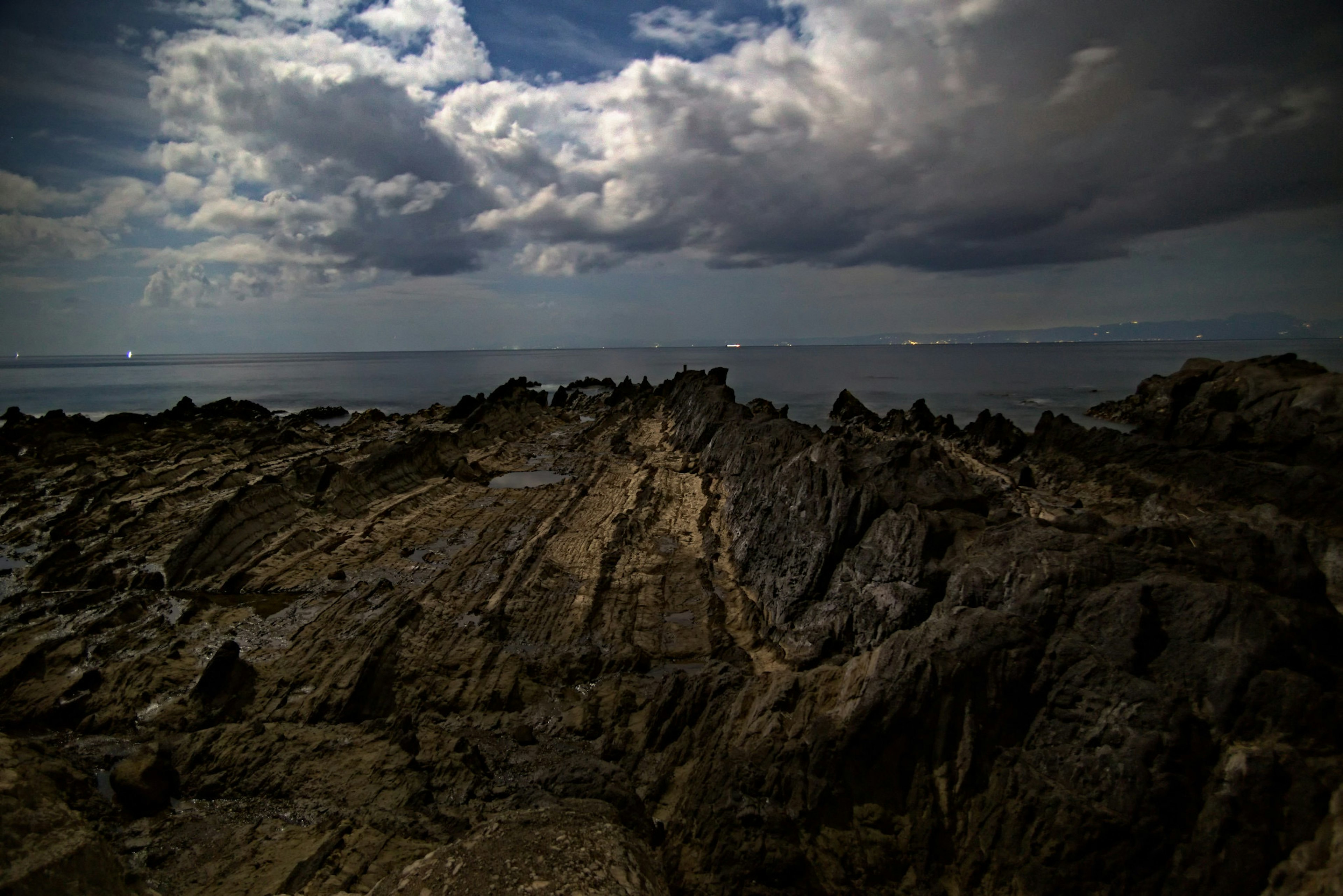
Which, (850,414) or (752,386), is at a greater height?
(752,386)

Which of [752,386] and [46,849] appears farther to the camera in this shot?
[752,386]

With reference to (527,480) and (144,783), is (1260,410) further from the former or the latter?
(144,783)

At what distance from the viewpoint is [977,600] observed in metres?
10.8

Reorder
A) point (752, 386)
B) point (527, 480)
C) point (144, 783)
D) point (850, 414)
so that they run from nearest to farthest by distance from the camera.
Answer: point (144, 783)
point (527, 480)
point (850, 414)
point (752, 386)

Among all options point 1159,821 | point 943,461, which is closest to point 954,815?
point 1159,821

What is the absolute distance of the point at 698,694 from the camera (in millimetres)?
12133

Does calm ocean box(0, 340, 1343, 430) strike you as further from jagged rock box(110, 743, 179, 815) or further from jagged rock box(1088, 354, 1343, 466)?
jagged rock box(110, 743, 179, 815)

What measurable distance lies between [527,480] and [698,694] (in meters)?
25.4

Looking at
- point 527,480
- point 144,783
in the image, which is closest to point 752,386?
point 527,480

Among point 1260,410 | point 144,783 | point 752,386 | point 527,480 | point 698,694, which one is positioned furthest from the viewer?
point 752,386

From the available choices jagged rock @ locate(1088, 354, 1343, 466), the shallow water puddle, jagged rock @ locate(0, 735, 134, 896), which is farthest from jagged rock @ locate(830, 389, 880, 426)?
jagged rock @ locate(0, 735, 134, 896)

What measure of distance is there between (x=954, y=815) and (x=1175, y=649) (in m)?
3.83

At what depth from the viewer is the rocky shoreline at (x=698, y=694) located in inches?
299

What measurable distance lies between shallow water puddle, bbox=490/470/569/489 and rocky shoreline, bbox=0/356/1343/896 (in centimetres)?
772
